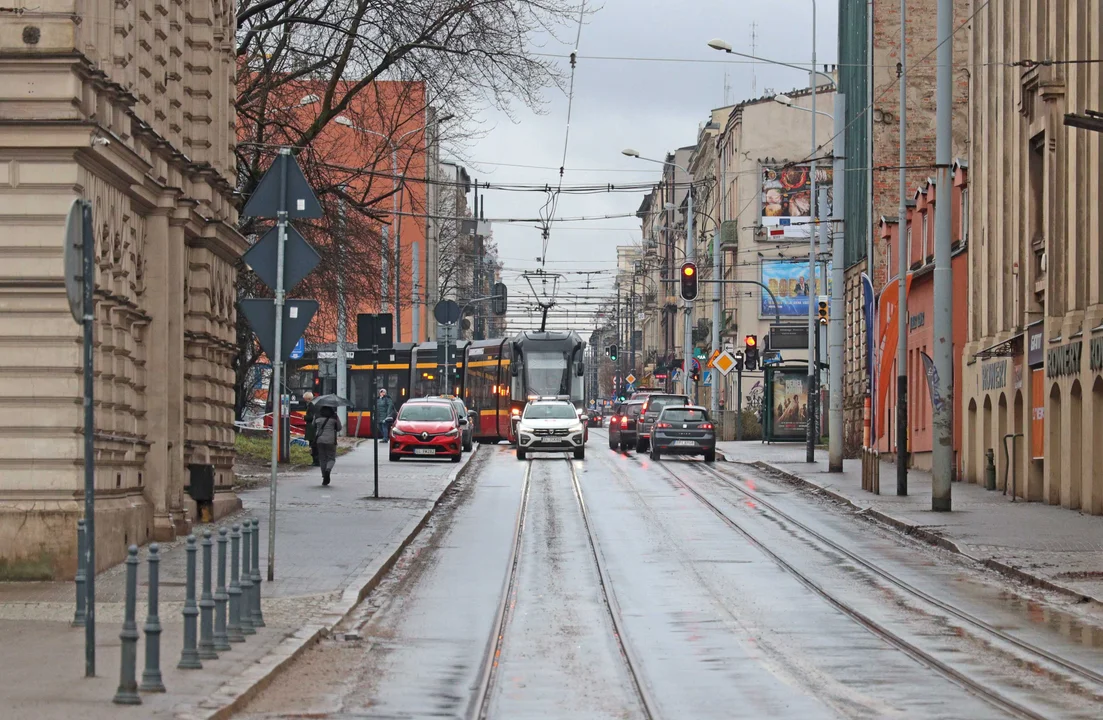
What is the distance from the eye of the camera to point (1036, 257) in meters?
32.5

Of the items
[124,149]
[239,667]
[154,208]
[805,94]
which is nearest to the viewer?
[239,667]

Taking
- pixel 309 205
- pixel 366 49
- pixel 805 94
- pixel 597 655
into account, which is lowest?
pixel 597 655

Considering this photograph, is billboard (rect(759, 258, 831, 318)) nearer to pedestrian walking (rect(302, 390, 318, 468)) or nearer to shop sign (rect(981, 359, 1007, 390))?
pedestrian walking (rect(302, 390, 318, 468))

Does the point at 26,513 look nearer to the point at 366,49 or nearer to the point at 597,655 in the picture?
the point at 597,655

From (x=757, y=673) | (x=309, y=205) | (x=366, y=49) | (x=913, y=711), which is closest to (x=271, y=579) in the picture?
(x=309, y=205)

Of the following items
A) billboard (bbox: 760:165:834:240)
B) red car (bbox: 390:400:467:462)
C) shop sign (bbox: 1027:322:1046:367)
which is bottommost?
red car (bbox: 390:400:467:462)

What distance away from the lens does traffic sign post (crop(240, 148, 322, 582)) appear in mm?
16625

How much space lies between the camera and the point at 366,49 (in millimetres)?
30938

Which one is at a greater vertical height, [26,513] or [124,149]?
[124,149]

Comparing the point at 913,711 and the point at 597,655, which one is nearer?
the point at 913,711

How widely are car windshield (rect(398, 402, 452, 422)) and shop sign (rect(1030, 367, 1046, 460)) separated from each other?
18.1 m

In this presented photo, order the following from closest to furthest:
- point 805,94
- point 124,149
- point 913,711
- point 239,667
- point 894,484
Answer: point 913,711 → point 239,667 → point 124,149 → point 894,484 → point 805,94

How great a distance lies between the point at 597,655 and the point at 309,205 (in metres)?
5.75

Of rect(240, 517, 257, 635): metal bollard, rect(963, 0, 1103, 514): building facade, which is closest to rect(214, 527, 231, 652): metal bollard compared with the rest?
rect(240, 517, 257, 635): metal bollard
